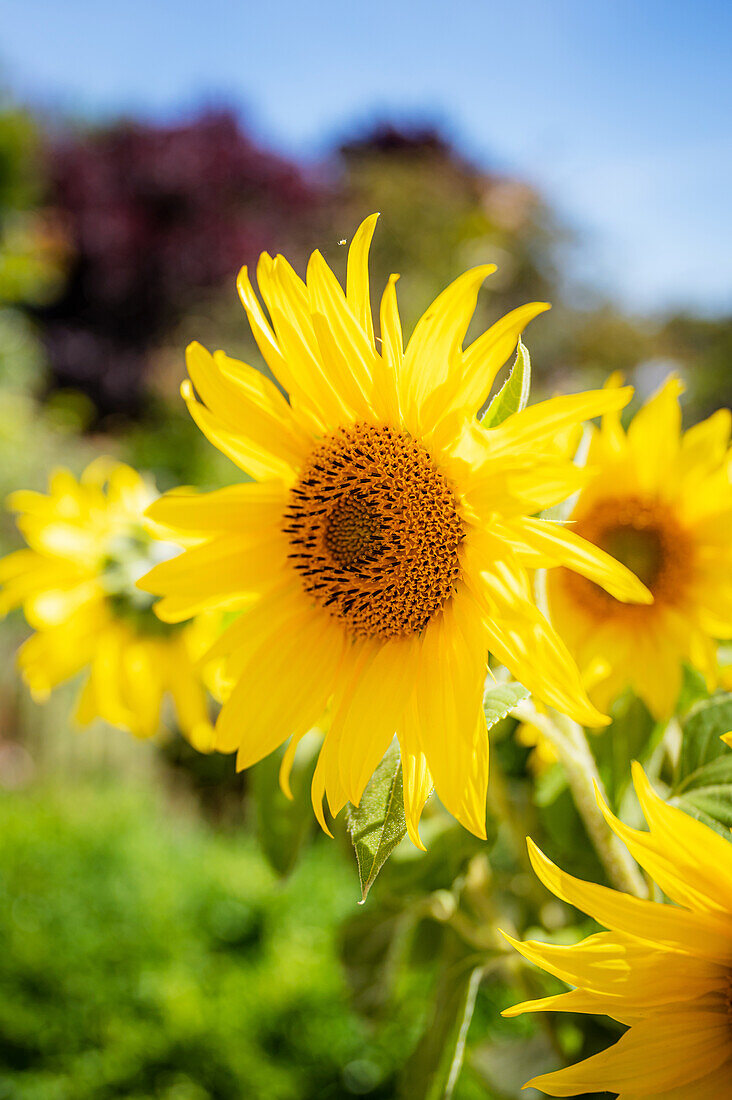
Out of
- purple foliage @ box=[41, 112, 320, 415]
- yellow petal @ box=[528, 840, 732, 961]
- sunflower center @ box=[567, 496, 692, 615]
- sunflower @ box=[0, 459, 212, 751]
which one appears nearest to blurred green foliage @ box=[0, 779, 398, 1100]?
sunflower @ box=[0, 459, 212, 751]

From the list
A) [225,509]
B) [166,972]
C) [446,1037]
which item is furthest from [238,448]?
[166,972]

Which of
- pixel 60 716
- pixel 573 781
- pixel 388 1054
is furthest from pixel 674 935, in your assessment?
pixel 60 716

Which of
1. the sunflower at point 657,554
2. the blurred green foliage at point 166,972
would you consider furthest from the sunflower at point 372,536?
the blurred green foliage at point 166,972

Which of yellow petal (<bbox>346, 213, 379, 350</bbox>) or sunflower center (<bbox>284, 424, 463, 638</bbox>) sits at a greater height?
yellow petal (<bbox>346, 213, 379, 350</bbox>)

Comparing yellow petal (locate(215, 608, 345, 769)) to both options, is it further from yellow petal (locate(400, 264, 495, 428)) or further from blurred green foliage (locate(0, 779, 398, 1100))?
blurred green foliage (locate(0, 779, 398, 1100))

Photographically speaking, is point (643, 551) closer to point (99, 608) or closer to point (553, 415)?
point (553, 415)

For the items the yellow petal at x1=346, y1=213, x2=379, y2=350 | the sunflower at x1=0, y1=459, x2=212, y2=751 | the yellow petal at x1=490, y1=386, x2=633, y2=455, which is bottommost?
the sunflower at x1=0, y1=459, x2=212, y2=751
